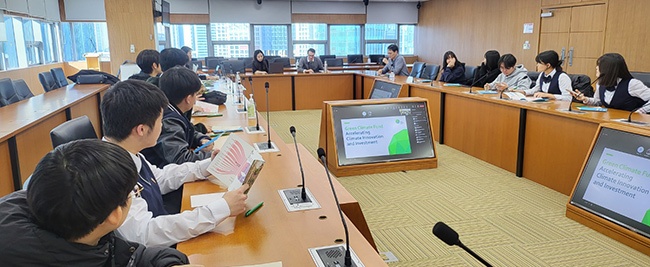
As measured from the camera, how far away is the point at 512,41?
10.2 meters

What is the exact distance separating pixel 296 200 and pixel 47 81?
582 cm

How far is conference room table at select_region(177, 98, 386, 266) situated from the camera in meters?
1.47

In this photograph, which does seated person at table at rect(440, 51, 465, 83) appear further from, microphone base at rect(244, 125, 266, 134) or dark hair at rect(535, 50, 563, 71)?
microphone base at rect(244, 125, 266, 134)

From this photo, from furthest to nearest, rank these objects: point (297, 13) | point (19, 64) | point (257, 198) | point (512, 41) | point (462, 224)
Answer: point (297, 13) < point (512, 41) < point (19, 64) < point (462, 224) < point (257, 198)

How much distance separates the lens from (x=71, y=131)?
2.27 meters

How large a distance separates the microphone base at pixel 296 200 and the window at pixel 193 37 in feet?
38.0

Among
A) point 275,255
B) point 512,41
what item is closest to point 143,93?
point 275,255

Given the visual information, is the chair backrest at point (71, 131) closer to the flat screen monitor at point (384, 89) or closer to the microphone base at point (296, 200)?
the microphone base at point (296, 200)

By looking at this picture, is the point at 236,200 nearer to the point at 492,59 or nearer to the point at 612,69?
the point at 612,69

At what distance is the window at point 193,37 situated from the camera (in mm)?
12810

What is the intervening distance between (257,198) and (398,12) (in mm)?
12747

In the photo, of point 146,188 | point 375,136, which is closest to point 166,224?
point 146,188

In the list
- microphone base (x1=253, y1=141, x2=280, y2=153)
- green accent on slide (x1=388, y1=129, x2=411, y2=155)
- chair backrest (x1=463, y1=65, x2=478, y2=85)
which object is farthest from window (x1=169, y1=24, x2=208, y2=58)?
microphone base (x1=253, y1=141, x2=280, y2=153)

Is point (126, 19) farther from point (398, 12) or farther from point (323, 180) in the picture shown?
point (398, 12)
